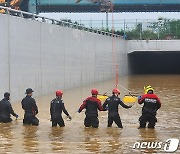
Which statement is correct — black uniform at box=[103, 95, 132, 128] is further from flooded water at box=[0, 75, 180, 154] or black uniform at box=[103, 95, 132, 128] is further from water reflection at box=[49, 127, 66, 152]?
water reflection at box=[49, 127, 66, 152]

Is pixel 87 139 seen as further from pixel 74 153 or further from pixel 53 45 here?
pixel 53 45

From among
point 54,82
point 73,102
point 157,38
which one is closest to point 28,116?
Answer: point 73,102

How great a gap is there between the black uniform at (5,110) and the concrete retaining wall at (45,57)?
4647 mm

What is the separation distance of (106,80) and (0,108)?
26150mm

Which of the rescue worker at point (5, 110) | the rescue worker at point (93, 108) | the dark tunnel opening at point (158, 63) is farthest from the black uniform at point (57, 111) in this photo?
the dark tunnel opening at point (158, 63)

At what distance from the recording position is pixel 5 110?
45.9ft

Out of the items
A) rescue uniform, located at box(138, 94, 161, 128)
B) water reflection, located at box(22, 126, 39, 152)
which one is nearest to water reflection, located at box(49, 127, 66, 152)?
water reflection, located at box(22, 126, 39, 152)

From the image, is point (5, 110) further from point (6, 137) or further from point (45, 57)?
point (45, 57)

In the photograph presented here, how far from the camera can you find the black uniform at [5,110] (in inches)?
548

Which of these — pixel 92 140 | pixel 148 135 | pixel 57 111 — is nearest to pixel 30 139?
pixel 92 140

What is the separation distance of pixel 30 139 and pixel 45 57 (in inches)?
548

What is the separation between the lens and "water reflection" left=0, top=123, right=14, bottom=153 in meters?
10.2

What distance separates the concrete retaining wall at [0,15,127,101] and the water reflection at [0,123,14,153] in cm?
552

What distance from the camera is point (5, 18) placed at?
19953mm
